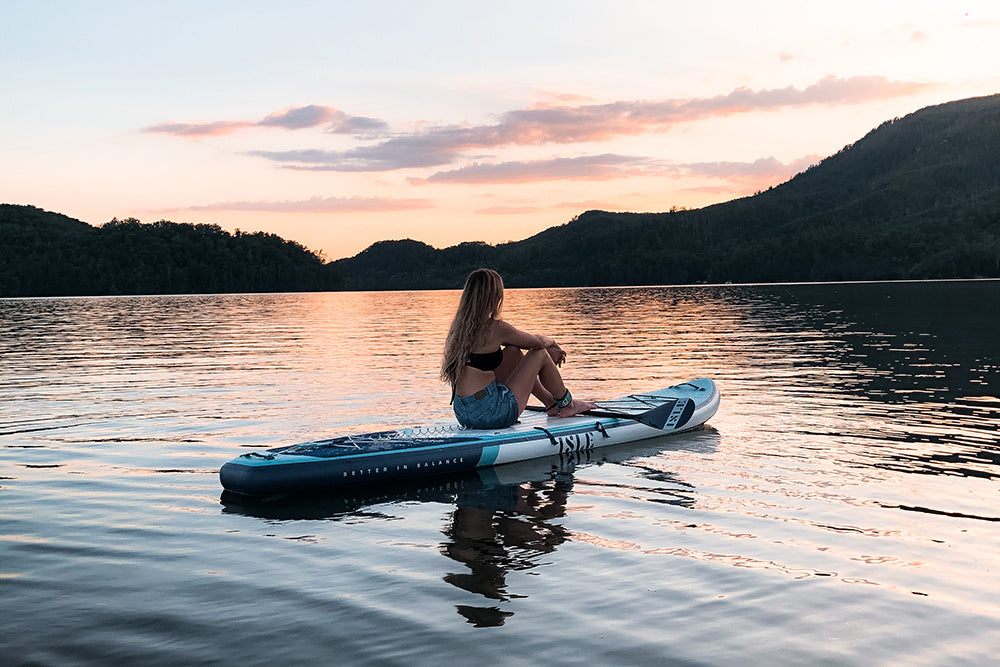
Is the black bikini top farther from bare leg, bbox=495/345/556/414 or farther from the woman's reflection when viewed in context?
the woman's reflection

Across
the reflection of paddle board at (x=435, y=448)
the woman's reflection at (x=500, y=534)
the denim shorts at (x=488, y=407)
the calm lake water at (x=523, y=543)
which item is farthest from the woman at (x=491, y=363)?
the woman's reflection at (x=500, y=534)

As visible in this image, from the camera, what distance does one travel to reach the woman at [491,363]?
36.3 ft

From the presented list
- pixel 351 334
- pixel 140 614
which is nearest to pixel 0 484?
pixel 140 614

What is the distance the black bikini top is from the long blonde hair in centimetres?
9

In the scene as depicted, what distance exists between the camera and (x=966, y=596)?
651 centimetres

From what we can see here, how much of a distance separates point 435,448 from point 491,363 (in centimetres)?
141

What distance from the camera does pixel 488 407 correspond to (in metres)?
12.0

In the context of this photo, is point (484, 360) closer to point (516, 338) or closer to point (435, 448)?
point (516, 338)

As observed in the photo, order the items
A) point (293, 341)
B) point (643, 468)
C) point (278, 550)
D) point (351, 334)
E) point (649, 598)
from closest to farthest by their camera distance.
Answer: point (649, 598)
point (278, 550)
point (643, 468)
point (293, 341)
point (351, 334)

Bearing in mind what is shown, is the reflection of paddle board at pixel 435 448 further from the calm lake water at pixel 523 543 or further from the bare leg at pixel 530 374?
the bare leg at pixel 530 374

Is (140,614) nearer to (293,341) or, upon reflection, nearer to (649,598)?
(649,598)

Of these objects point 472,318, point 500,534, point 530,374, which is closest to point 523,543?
point 500,534

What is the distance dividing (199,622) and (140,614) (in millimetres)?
528

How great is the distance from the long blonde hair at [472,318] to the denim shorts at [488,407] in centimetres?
45
